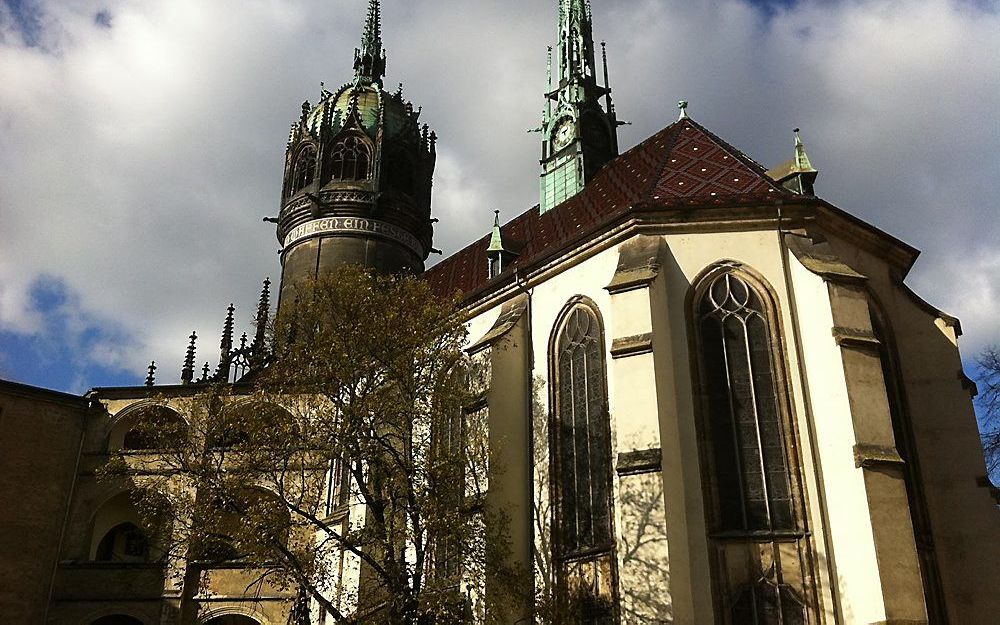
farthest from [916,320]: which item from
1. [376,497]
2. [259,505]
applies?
[259,505]

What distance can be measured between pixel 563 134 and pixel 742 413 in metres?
13.9

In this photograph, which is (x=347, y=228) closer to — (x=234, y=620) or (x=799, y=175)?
(x=234, y=620)

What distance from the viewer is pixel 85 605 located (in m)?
24.1

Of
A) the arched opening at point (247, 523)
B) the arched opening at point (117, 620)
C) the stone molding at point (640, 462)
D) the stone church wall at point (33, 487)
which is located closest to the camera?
the arched opening at point (247, 523)

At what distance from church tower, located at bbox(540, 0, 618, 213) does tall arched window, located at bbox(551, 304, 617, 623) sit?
28.0ft

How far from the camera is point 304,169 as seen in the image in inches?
1309

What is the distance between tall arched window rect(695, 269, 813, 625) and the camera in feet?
45.3

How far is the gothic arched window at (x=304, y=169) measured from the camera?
108ft

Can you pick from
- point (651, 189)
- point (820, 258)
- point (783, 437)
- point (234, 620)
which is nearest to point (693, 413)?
point (783, 437)

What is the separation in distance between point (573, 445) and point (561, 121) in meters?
13.3

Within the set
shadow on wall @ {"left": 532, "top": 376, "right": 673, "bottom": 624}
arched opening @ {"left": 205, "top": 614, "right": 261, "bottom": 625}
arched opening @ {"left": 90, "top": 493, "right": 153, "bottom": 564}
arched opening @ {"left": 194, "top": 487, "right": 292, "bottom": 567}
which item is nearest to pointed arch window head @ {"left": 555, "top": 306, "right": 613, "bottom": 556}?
shadow on wall @ {"left": 532, "top": 376, "right": 673, "bottom": 624}

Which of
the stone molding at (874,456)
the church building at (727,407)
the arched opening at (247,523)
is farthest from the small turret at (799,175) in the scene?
the arched opening at (247,523)

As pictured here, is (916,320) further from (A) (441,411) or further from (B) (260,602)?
(B) (260,602)

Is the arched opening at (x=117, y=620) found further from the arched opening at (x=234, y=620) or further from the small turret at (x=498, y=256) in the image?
the small turret at (x=498, y=256)
